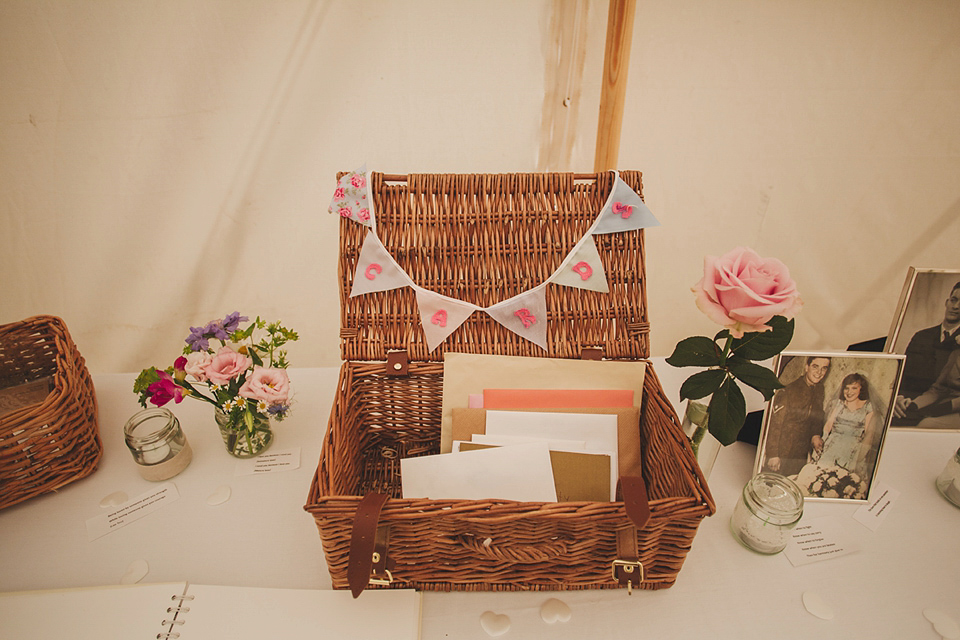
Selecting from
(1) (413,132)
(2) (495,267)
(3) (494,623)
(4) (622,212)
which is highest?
(1) (413,132)

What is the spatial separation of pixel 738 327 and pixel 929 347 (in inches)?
22.7

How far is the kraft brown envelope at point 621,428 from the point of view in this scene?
2.61 ft

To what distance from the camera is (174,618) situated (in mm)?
573

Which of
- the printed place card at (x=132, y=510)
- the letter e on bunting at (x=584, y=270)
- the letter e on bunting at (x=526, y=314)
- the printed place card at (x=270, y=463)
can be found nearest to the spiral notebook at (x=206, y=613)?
the printed place card at (x=132, y=510)

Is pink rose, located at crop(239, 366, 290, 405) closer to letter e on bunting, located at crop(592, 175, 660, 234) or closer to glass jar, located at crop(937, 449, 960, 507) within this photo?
letter e on bunting, located at crop(592, 175, 660, 234)

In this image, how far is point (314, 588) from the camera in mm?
631

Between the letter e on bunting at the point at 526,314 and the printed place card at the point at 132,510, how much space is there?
644 mm

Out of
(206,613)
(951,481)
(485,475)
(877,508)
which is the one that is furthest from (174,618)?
(951,481)

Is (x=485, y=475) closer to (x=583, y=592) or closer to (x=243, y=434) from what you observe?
(x=583, y=592)

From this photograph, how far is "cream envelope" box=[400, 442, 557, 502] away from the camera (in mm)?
695

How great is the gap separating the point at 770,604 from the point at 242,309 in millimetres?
1280

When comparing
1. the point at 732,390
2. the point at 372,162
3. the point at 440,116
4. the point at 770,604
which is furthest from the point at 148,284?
the point at 770,604

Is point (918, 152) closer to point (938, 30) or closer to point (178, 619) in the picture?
point (938, 30)

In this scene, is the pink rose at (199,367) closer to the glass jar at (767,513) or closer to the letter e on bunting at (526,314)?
the letter e on bunting at (526,314)
